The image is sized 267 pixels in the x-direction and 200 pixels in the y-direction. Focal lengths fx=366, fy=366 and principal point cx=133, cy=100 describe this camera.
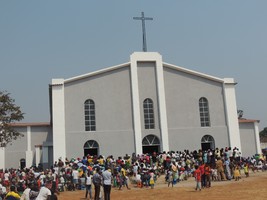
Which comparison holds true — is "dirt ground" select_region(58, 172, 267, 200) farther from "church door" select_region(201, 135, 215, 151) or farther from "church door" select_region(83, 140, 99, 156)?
"church door" select_region(201, 135, 215, 151)

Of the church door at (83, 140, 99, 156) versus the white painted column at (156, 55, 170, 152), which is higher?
the white painted column at (156, 55, 170, 152)

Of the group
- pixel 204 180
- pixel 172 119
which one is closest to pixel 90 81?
pixel 172 119

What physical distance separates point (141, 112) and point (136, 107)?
0.56 metres

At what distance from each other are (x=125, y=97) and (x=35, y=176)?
10.2m

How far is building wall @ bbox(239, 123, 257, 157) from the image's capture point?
94.7 ft

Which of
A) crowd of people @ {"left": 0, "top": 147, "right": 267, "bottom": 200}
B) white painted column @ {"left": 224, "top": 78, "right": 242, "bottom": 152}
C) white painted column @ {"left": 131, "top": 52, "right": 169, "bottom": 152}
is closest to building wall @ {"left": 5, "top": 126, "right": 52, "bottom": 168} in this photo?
white painted column @ {"left": 131, "top": 52, "right": 169, "bottom": 152}

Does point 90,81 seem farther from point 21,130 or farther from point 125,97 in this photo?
point 21,130

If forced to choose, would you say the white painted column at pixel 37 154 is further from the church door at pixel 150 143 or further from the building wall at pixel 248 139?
the building wall at pixel 248 139

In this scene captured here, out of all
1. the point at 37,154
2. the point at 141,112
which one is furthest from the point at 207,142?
the point at 37,154

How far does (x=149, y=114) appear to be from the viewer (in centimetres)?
2717

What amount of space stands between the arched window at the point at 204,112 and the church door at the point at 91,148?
8.19 meters

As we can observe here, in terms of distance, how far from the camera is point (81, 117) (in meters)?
25.9

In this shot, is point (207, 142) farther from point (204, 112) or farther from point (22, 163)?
point (22, 163)

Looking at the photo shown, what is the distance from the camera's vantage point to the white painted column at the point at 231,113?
91.0ft
